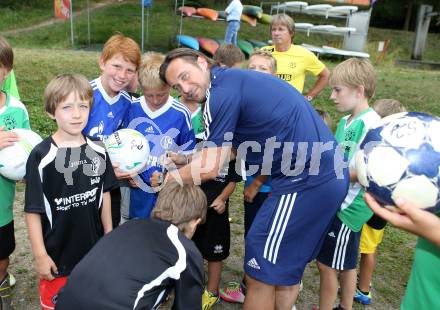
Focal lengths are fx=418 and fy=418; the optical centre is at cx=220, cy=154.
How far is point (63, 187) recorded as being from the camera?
254 cm

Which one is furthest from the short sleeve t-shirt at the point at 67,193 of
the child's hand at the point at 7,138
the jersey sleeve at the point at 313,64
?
the jersey sleeve at the point at 313,64

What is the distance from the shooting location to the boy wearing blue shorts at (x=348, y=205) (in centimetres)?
298

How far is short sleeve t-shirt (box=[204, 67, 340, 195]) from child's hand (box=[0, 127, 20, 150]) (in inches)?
49.0

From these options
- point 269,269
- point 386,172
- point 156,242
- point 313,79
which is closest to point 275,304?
point 269,269

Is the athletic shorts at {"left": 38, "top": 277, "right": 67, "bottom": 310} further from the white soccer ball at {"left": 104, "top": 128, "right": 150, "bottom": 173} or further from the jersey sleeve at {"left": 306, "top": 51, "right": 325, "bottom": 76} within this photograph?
the jersey sleeve at {"left": 306, "top": 51, "right": 325, "bottom": 76}

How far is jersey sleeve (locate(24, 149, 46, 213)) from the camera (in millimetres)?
2455

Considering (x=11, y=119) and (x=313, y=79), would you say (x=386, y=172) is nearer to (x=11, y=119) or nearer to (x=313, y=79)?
(x=11, y=119)

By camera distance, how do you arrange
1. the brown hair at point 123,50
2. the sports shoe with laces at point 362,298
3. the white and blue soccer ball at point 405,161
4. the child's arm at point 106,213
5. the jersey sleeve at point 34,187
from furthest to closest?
the sports shoe with laces at point 362,298
the brown hair at point 123,50
the child's arm at point 106,213
the jersey sleeve at point 34,187
the white and blue soccer ball at point 405,161

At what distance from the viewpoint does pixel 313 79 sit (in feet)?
42.4

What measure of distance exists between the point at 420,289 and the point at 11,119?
8.94 feet

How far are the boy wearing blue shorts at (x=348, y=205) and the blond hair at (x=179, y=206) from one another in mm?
1210

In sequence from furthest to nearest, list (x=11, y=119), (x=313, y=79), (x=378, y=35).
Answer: (x=378, y=35) < (x=313, y=79) < (x=11, y=119)

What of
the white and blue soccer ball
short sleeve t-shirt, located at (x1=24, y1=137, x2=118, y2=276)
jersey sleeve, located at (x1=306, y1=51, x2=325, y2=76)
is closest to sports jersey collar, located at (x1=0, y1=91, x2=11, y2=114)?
short sleeve t-shirt, located at (x1=24, y1=137, x2=118, y2=276)

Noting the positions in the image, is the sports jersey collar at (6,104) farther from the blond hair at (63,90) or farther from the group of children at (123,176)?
the blond hair at (63,90)
